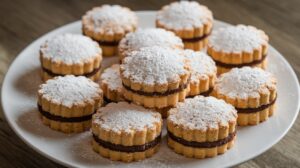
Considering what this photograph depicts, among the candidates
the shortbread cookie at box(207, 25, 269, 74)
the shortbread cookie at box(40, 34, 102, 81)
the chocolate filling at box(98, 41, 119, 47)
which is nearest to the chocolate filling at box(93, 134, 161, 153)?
the shortbread cookie at box(40, 34, 102, 81)

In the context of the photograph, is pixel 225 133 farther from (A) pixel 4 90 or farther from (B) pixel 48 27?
(B) pixel 48 27

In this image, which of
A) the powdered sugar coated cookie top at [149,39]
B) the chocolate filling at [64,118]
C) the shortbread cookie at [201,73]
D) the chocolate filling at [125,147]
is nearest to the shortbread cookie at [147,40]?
the powdered sugar coated cookie top at [149,39]

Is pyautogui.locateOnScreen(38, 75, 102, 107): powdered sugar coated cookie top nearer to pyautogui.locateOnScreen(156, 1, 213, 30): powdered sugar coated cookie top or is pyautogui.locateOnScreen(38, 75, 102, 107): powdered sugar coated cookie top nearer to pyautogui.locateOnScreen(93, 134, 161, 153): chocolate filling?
pyautogui.locateOnScreen(93, 134, 161, 153): chocolate filling

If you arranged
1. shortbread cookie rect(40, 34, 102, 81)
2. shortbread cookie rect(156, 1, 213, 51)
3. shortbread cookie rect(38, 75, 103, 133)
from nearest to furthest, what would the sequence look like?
shortbread cookie rect(38, 75, 103, 133), shortbread cookie rect(40, 34, 102, 81), shortbread cookie rect(156, 1, 213, 51)

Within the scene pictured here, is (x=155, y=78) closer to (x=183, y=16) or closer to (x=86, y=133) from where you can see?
(x=86, y=133)

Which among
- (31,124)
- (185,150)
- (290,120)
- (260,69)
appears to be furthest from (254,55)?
(31,124)
